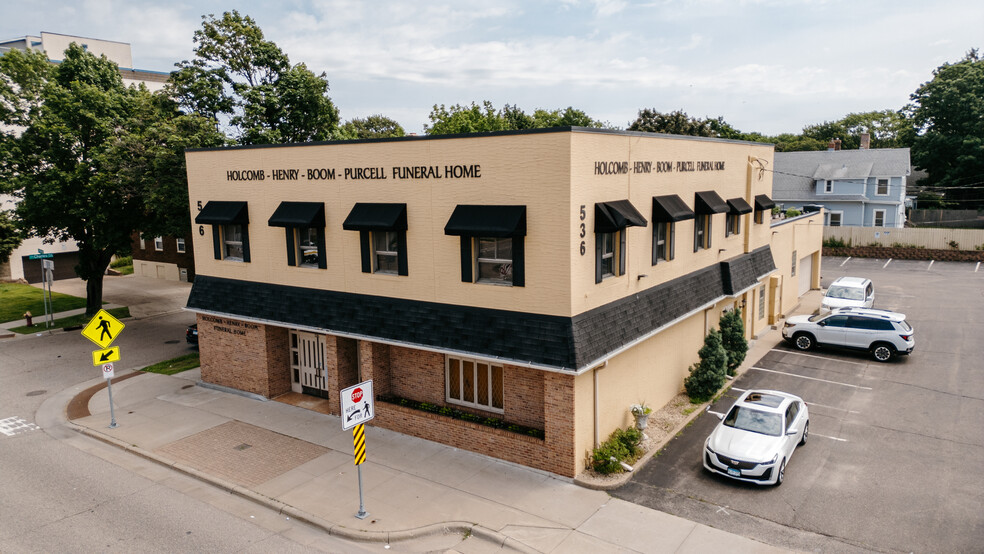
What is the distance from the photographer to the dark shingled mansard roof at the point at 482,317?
43.7 ft

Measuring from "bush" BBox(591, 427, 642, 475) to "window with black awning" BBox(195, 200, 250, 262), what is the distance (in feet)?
37.9

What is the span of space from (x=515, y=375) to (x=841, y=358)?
1426 centimetres

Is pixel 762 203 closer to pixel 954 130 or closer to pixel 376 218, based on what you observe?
pixel 376 218

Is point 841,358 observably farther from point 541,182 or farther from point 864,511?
point 541,182

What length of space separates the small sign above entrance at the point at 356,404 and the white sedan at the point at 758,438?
7390mm

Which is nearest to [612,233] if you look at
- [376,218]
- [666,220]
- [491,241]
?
[666,220]

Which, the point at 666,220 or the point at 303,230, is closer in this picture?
the point at 666,220

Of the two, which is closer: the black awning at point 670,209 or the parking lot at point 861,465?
the parking lot at point 861,465

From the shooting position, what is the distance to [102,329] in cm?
1695

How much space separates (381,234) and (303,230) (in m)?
2.94

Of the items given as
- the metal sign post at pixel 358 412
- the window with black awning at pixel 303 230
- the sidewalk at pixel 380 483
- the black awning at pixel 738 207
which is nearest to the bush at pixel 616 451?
the sidewalk at pixel 380 483

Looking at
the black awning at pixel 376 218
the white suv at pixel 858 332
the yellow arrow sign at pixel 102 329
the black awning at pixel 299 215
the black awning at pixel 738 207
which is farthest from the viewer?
the white suv at pixel 858 332

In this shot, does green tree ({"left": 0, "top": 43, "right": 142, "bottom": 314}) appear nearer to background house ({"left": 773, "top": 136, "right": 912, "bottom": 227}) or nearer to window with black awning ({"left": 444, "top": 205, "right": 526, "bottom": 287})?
window with black awning ({"left": 444, "top": 205, "right": 526, "bottom": 287})

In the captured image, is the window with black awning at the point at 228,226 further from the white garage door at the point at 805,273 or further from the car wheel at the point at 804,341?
the white garage door at the point at 805,273
